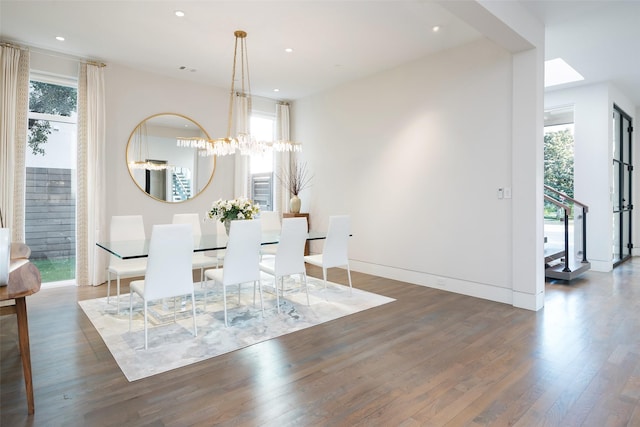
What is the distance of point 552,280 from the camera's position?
17.3 feet

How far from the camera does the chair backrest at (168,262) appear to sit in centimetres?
294

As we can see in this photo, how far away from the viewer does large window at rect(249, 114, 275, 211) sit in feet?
22.9

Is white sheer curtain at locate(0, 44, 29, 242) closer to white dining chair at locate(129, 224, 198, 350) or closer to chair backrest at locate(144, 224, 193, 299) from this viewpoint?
white dining chair at locate(129, 224, 198, 350)

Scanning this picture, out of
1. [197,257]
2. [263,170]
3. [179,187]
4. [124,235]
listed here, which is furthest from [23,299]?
[263,170]

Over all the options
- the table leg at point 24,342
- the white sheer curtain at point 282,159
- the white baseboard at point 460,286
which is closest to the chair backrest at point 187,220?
the white sheer curtain at point 282,159

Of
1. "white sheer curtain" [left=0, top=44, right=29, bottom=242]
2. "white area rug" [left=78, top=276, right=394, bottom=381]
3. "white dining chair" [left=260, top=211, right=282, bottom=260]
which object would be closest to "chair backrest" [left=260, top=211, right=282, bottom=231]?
"white dining chair" [left=260, top=211, right=282, bottom=260]

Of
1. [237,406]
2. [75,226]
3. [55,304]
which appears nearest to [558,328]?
[237,406]

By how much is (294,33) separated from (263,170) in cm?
323

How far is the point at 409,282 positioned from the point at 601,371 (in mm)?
2685

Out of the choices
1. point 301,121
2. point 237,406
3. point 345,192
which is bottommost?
point 237,406

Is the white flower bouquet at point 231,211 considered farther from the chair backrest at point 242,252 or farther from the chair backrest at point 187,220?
the chair backrest at point 187,220

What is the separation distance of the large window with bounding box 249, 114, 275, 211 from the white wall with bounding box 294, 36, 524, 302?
112 centimetres

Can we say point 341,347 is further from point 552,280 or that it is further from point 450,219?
point 552,280

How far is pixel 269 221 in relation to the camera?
17.9 feet
